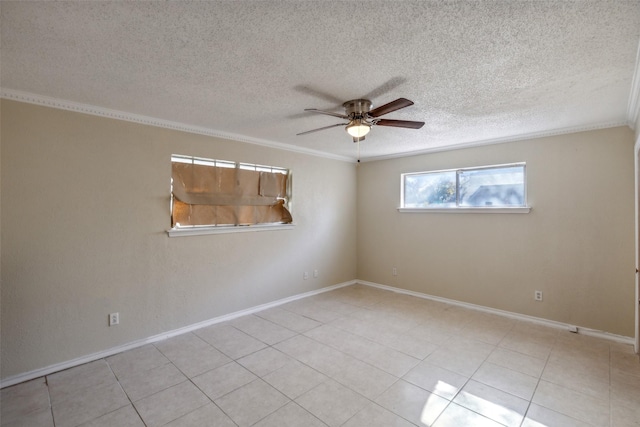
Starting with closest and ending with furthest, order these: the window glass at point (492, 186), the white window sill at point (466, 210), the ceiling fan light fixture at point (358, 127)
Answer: the ceiling fan light fixture at point (358, 127) < the white window sill at point (466, 210) < the window glass at point (492, 186)

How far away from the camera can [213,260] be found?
3.62m

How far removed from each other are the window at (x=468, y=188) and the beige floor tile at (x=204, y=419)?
12.5 ft

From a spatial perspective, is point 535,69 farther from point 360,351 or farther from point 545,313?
point 545,313

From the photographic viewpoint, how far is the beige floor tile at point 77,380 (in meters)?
2.25

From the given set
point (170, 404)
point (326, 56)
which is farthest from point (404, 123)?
point (170, 404)

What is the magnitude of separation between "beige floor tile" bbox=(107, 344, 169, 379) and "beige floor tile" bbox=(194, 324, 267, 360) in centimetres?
49

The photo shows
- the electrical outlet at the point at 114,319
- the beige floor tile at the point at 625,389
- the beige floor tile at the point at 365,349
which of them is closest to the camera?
the beige floor tile at the point at 625,389

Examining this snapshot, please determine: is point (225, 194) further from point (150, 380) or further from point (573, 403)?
point (573, 403)

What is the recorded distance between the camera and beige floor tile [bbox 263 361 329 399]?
7.50 ft

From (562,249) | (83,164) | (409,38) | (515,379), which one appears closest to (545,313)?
(562,249)

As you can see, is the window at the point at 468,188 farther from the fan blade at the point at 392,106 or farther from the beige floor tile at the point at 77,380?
the beige floor tile at the point at 77,380

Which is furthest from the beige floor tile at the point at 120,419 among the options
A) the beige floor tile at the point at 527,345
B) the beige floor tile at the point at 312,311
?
the beige floor tile at the point at 527,345

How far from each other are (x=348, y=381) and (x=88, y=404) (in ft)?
6.36

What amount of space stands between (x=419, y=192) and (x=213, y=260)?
3360mm
